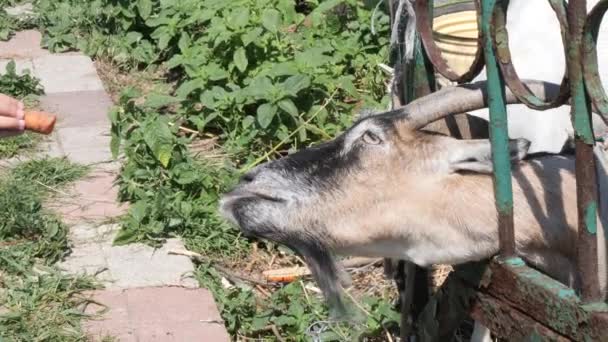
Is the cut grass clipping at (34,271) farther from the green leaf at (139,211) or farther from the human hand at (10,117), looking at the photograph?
the human hand at (10,117)

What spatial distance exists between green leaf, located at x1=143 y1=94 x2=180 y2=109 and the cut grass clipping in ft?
1.72

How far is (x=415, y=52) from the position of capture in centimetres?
340

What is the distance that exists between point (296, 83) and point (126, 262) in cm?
115

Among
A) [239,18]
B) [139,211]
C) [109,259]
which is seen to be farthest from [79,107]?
[109,259]

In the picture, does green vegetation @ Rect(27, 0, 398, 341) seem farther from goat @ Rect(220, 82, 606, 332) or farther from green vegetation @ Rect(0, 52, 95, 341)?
goat @ Rect(220, 82, 606, 332)

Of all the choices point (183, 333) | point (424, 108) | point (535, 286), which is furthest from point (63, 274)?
point (535, 286)

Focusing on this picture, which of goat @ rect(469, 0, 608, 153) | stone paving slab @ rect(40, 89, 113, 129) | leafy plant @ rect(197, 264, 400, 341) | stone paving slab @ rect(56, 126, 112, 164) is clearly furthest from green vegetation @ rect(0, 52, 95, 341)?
goat @ rect(469, 0, 608, 153)

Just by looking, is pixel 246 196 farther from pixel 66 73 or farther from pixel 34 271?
pixel 66 73

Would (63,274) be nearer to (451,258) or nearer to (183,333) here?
(183,333)

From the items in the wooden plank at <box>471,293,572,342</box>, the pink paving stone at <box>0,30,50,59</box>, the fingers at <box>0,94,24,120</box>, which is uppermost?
the fingers at <box>0,94,24,120</box>

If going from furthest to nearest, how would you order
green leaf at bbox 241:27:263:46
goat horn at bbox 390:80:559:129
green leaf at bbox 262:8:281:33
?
1. green leaf at bbox 262:8:281:33
2. green leaf at bbox 241:27:263:46
3. goat horn at bbox 390:80:559:129

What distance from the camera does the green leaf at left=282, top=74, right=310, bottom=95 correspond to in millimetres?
5109

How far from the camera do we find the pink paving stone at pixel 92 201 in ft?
16.0

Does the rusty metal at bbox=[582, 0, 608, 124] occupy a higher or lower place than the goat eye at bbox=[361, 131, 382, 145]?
higher
